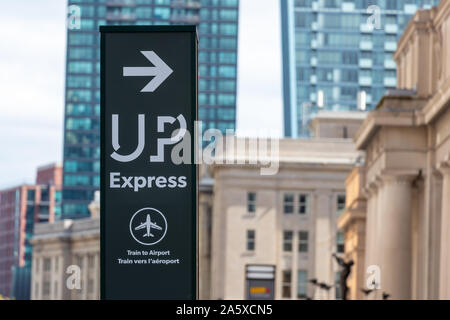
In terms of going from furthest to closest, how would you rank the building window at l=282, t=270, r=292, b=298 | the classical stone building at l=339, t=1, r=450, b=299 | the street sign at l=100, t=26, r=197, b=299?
the building window at l=282, t=270, r=292, b=298 < the classical stone building at l=339, t=1, r=450, b=299 < the street sign at l=100, t=26, r=197, b=299

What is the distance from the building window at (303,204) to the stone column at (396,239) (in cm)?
6013

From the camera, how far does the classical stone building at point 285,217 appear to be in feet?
410

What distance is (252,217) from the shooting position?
413 feet

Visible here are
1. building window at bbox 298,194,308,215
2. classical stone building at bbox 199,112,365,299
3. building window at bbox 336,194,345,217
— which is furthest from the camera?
building window at bbox 336,194,345,217

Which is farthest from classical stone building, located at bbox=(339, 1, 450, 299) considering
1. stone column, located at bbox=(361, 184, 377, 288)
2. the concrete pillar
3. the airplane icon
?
the airplane icon

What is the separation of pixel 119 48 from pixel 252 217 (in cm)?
11320

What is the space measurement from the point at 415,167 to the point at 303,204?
63.5 metres

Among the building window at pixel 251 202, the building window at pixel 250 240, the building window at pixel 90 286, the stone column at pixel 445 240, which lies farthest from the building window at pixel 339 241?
the stone column at pixel 445 240

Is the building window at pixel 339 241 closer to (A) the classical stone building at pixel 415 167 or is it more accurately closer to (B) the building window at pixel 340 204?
(B) the building window at pixel 340 204

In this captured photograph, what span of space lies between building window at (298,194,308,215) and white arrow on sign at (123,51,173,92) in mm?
115911

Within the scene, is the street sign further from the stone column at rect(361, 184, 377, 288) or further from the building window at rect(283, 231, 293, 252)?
the building window at rect(283, 231, 293, 252)

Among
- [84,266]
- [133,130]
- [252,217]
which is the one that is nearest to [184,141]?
[133,130]

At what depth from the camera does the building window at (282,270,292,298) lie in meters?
127
